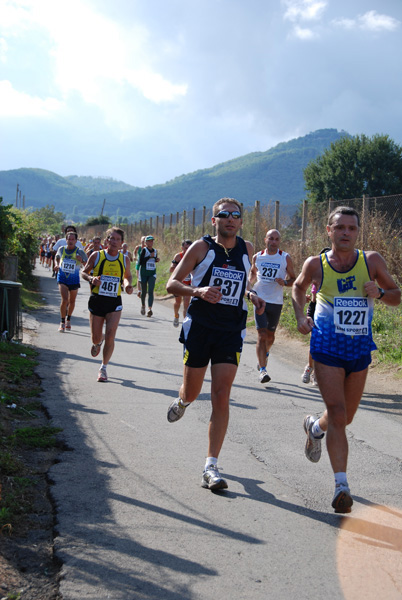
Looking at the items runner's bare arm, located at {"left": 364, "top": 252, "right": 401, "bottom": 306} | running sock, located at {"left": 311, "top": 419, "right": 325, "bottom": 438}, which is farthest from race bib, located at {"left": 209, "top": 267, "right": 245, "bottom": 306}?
running sock, located at {"left": 311, "top": 419, "right": 325, "bottom": 438}

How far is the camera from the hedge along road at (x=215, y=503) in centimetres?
358

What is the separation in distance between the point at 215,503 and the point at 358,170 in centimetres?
5208

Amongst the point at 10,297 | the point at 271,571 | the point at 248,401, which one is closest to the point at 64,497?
the point at 271,571

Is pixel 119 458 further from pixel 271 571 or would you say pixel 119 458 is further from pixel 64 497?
pixel 271 571

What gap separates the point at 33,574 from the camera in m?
3.60

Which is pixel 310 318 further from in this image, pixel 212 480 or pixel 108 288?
pixel 108 288

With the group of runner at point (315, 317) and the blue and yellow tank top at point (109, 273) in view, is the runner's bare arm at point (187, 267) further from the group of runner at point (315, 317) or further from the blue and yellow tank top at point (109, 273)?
the blue and yellow tank top at point (109, 273)

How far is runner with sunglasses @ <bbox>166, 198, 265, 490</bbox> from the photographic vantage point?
211 inches

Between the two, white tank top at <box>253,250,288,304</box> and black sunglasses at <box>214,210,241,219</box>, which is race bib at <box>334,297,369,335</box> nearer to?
black sunglasses at <box>214,210,241,219</box>

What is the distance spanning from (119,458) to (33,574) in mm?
2203

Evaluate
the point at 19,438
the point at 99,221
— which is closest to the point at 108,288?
the point at 19,438

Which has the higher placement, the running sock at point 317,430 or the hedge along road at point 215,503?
the running sock at point 317,430

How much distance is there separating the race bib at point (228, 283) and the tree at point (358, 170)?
160 ft

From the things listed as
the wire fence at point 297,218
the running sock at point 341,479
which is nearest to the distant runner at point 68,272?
the wire fence at point 297,218
